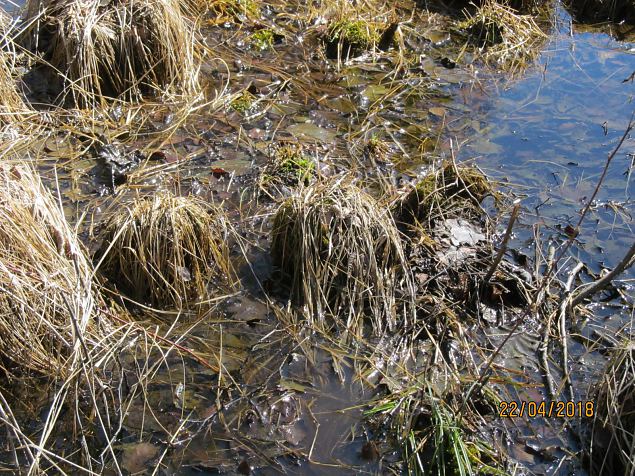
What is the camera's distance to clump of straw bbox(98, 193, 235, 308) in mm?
3699

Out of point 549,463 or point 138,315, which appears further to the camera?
point 138,315

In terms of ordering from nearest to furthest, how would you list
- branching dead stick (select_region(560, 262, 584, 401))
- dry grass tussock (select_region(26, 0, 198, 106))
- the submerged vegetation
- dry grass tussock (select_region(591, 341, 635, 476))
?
dry grass tussock (select_region(591, 341, 635, 476)) → the submerged vegetation → branching dead stick (select_region(560, 262, 584, 401)) → dry grass tussock (select_region(26, 0, 198, 106))

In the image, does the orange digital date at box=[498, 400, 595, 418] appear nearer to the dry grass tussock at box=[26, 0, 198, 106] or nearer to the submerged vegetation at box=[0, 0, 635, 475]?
the submerged vegetation at box=[0, 0, 635, 475]

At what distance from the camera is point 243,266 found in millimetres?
4074

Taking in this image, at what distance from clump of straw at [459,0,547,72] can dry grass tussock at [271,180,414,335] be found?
3.03 metres

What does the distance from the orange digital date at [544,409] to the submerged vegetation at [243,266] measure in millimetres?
63

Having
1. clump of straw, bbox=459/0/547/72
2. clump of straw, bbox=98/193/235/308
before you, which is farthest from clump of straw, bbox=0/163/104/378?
clump of straw, bbox=459/0/547/72

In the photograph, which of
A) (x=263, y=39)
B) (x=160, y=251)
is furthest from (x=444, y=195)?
(x=263, y=39)

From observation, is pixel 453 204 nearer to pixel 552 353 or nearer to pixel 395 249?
pixel 395 249

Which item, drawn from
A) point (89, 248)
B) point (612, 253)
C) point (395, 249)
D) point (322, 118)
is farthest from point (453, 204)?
point (89, 248)

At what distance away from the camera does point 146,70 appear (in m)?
5.29

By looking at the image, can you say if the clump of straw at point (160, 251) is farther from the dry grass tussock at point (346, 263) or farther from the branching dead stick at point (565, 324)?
the branching dead stick at point (565, 324)

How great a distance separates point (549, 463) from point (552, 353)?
0.71 meters

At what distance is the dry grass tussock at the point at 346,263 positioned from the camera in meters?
3.79
